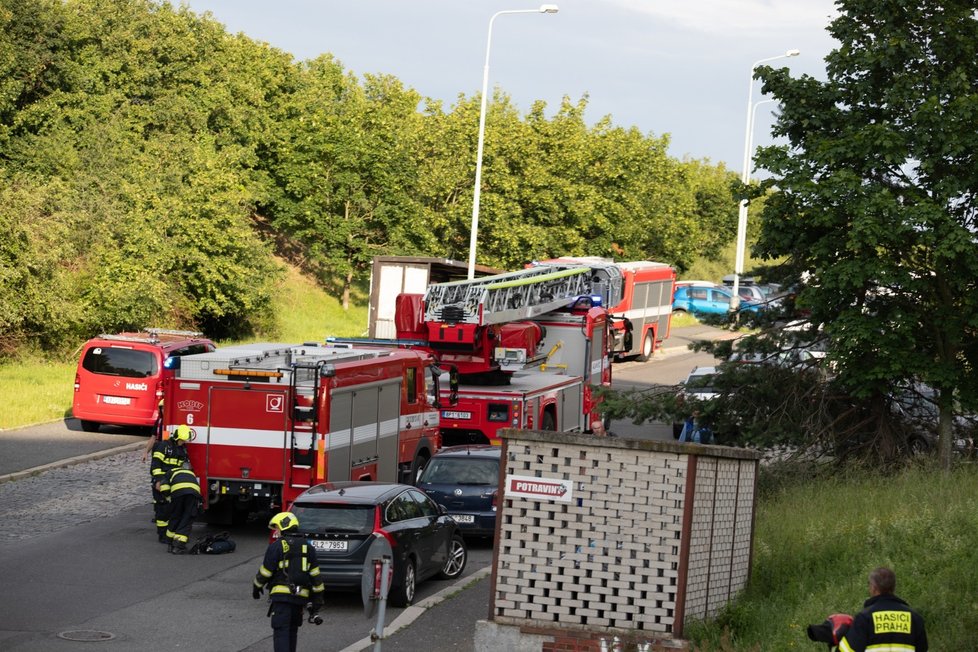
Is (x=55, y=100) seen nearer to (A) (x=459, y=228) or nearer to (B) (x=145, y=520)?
(A) (x=459, y=228)

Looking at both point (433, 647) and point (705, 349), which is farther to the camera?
point (705, 349)

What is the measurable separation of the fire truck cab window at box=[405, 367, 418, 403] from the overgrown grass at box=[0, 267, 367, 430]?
30.9ft

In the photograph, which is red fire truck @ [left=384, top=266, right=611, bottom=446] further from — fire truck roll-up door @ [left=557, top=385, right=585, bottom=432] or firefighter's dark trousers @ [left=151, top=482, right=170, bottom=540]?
firefighter's dark trousers @ [left=151, top=482, right=170, bottom=540]

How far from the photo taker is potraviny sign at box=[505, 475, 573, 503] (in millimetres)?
10578

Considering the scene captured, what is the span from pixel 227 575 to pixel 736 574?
6691 mm

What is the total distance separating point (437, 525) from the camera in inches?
607

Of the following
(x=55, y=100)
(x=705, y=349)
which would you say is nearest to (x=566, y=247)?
(x=55, y=100)

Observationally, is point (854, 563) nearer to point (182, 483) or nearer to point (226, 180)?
point (182, 483)

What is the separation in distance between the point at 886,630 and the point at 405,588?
7454 mm

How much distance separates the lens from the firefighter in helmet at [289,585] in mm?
11008

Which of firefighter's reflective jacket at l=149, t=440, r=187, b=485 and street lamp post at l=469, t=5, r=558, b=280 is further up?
street lamp post at l=469, t=5, r=558, b=280

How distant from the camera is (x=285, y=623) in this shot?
1098 cm

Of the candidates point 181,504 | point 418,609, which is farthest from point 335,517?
point 181,504

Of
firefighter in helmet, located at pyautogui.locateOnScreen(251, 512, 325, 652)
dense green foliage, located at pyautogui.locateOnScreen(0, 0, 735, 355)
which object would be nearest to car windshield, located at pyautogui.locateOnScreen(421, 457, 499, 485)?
firefighter in helmet, located at pyautogui.locateOnScreen(251, 512, 325, 652)
